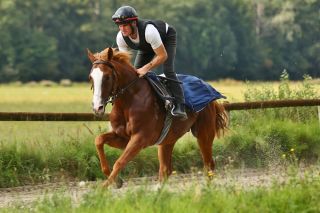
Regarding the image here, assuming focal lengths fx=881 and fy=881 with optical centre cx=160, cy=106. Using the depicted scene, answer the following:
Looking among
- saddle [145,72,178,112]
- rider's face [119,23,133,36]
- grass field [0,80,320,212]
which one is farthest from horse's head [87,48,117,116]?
grass field [0,80,320,212]

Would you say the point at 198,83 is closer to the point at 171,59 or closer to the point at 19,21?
the point at 171,59

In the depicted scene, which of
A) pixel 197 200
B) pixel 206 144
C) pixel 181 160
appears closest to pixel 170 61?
pixel 206 144

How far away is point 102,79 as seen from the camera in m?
9.38

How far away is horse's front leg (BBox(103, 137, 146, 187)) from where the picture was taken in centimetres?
928

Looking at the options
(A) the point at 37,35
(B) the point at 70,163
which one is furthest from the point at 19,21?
(B) the point at 70,163

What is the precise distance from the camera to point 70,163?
1255 centimetres

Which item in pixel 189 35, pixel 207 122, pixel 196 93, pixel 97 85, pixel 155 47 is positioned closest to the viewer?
pixel 97 85

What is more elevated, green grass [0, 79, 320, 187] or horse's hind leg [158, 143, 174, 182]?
horse's hind leg [158, 143, 174, 182]

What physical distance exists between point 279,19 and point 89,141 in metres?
64.8

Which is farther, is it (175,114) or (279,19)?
(279,19)

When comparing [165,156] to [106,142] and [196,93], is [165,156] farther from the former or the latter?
[106,142]

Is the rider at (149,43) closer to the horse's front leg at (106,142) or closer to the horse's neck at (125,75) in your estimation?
the horse's neck at (125,75)

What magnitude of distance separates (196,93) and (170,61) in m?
0.71

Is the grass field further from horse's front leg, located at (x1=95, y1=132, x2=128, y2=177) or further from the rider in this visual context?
the rider
